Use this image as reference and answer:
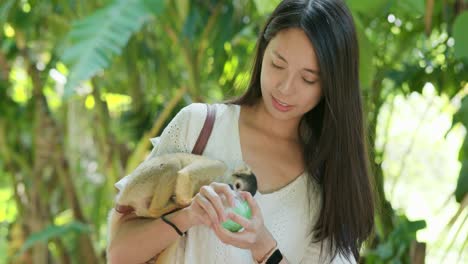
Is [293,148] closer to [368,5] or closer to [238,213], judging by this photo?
[238,213]

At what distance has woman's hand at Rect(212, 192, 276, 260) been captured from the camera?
80 cm

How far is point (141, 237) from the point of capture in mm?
880

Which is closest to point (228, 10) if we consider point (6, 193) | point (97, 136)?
point (97, 136)

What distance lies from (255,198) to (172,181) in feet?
0.49

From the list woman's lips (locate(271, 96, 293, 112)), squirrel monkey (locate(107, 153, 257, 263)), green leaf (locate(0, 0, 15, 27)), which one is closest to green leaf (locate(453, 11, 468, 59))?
woman's lips (locate(271, 96, 293, 112))

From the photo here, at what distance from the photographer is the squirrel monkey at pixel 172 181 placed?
0.81 metres

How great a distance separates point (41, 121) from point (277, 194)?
4.78 feet

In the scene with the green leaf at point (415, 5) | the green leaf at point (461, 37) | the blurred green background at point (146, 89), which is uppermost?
the green leaf at point (415, 5)

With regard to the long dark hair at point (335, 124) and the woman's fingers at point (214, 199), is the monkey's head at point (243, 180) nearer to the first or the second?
the woman's fingers at point (214, 199)

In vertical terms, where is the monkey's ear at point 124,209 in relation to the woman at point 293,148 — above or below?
below

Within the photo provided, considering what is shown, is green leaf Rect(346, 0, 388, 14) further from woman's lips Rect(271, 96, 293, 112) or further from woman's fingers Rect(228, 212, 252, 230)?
woman's fingers Rect(228, 212, 252, 230)

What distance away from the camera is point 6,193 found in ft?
10.8

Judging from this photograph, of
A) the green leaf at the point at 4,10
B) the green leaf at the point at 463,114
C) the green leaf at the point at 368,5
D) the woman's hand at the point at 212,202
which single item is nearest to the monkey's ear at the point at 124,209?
the woman's hand at the point at 212,202

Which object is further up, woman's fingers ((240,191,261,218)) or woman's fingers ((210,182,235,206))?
woman's fingers ((210,182,235,206))
